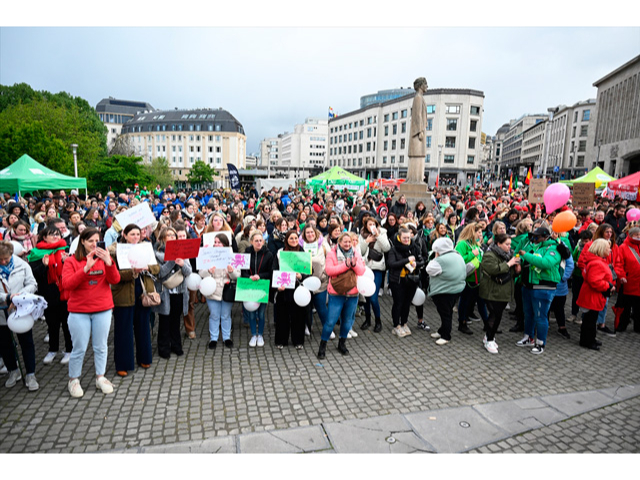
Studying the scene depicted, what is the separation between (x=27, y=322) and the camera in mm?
4340

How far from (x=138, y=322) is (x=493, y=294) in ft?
17.3

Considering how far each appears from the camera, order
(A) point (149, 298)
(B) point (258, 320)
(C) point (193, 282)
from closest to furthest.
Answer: (A) point (149, 298) → (C) point (193, 282) → (B) point (258, 320)

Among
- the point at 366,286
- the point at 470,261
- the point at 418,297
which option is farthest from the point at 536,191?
the point at 366,286

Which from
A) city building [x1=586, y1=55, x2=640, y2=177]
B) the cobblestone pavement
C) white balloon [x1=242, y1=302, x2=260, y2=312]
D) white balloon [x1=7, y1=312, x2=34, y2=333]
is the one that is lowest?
the cobblestone pavement

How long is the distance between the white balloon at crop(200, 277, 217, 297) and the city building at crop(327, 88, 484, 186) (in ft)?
188

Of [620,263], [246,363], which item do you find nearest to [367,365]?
[246,363]

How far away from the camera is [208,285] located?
5.66m

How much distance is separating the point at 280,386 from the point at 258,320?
5.13ft

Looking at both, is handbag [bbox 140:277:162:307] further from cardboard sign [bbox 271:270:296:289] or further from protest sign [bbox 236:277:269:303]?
cardboard sign [bbox 271:270:296:289]

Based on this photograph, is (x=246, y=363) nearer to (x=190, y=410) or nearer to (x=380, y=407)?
(x=190, y=410)

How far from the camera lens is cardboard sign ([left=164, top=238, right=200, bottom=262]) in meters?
5.17

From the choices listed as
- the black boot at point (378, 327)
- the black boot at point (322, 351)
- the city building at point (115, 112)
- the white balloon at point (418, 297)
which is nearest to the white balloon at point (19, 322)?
the black boot at point (322, 351)

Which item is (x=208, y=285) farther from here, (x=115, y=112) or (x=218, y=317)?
(x=115, y=112)

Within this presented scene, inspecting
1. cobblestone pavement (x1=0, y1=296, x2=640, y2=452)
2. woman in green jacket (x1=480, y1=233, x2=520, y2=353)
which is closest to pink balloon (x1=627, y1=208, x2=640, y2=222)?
cobblestone pavement (x1=0, y1=296, x2=640, y2=452)
